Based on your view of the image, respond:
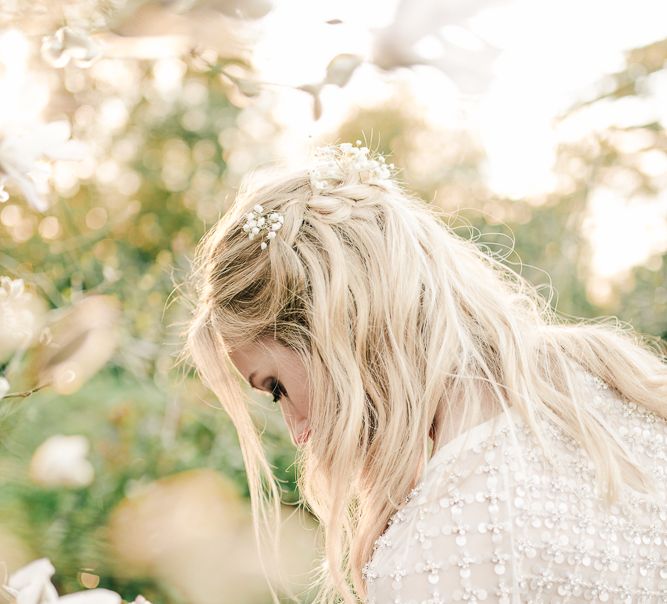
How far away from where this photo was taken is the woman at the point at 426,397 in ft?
3.90

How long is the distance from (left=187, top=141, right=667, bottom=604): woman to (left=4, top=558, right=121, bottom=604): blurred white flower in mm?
769

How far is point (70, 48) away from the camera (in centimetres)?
54

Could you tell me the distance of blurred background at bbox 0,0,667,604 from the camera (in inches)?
20.1

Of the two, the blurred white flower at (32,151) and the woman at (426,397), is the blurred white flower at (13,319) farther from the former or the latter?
the woman at (426,397)

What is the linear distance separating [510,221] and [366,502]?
168 centimetres

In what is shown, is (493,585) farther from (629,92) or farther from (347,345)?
(629,92)

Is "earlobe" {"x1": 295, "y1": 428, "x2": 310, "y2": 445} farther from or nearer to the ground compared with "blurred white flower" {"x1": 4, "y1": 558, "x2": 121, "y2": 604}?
nearer to the ground

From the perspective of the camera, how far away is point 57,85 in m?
0.63

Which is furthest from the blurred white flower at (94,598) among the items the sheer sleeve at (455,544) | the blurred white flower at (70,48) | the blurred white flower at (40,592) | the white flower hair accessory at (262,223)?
the white flower hair accessory at (262,223)

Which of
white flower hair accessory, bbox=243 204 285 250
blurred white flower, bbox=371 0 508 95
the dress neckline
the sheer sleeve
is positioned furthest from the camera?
white flower hair accessory, bbox=243 204 285 250

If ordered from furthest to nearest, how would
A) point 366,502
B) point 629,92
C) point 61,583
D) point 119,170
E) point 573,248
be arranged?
point 573,248 → point 119,170 → point 629,92 → point 366,502 → point 61,583

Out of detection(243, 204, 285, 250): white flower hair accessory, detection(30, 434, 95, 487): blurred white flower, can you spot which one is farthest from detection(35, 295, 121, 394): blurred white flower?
detection(243, 204, 285, 250): white flower hair accessory

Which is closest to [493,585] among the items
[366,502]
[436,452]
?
[436,452]

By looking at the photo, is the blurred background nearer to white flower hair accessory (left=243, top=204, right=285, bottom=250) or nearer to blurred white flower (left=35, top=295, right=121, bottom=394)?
blurred white flower (left=35, top=295, right=121, bottom=394)
